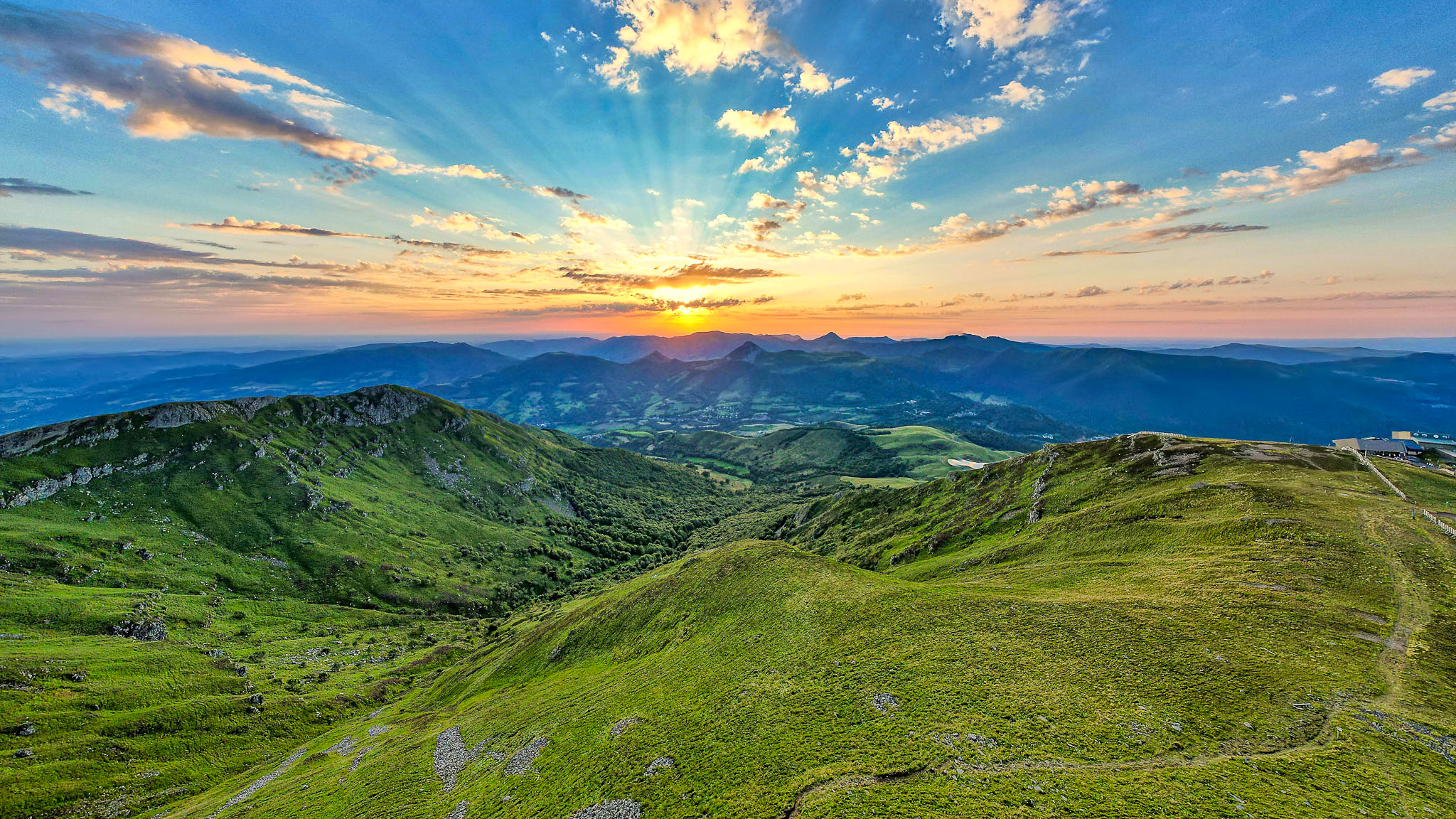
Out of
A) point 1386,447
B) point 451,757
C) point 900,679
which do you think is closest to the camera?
point 900,679

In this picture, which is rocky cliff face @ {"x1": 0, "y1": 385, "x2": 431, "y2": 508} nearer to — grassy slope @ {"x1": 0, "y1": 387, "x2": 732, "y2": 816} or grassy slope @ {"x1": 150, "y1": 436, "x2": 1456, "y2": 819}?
grassy slope @ {"x1": 0, "y1": 387, "x2": 732, "y2": 816}

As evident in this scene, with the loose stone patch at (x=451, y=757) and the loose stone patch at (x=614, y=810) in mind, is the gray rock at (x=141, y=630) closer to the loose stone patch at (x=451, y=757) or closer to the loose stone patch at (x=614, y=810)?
the loose stone patch at (x=451, y=757)

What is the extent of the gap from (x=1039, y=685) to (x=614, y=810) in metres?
31.1

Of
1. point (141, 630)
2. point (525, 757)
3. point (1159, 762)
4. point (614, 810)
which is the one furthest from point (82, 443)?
point (1159, 762)

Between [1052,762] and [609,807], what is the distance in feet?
91.4

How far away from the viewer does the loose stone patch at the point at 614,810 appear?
29594 mm

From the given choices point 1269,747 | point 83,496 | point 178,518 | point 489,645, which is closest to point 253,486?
point 178,518

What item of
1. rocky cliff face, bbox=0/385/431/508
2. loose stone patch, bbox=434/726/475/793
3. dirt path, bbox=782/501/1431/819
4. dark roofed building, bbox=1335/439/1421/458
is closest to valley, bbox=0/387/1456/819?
dirt path, bbox=782/501/1431/819

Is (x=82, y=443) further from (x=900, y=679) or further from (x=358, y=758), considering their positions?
(x=900, y=679)

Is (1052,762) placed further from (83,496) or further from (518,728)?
(83,496)

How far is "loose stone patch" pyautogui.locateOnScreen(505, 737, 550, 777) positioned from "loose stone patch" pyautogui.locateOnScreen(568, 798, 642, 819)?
1283 centimetres

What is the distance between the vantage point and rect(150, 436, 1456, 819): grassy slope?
24625mm

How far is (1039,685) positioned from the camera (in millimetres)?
32594

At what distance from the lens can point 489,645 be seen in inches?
4515
